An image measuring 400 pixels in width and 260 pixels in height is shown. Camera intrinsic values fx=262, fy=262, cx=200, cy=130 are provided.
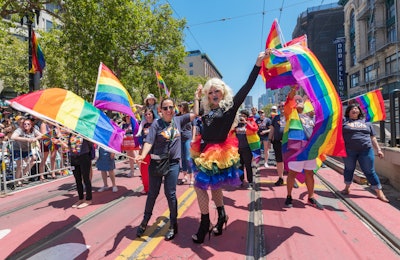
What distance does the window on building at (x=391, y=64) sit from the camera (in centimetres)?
3036

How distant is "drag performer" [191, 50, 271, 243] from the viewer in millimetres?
3230

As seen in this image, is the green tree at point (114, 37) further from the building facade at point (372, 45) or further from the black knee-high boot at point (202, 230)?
the building facade at point (372, 45)

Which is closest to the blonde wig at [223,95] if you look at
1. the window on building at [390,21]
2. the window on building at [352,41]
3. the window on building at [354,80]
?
the window on building at [390,21]

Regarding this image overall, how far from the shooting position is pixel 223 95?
3416 millimetres

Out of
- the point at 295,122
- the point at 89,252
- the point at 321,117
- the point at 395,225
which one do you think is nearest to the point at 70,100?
the point at 89,252

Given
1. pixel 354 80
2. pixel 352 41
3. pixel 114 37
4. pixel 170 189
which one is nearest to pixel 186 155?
pixel 170 189

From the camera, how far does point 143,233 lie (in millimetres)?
3770

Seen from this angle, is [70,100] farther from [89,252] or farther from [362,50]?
[362,50]

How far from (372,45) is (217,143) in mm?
40653

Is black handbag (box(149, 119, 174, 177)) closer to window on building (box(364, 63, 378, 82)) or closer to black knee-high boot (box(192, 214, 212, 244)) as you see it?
black knee-high boot (box(192, 214, 212, 244))

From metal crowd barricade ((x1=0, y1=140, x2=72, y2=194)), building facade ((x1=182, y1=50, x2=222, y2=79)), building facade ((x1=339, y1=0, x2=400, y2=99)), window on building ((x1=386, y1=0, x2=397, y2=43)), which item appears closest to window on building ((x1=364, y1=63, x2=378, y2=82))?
building facade ((x1=339, y1=0, x2=400, y2=99))

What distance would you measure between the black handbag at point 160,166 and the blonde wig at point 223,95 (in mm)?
881

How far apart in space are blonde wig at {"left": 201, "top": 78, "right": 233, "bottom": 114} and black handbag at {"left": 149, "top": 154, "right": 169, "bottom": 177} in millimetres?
881

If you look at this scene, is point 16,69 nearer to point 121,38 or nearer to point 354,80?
point 121,38
